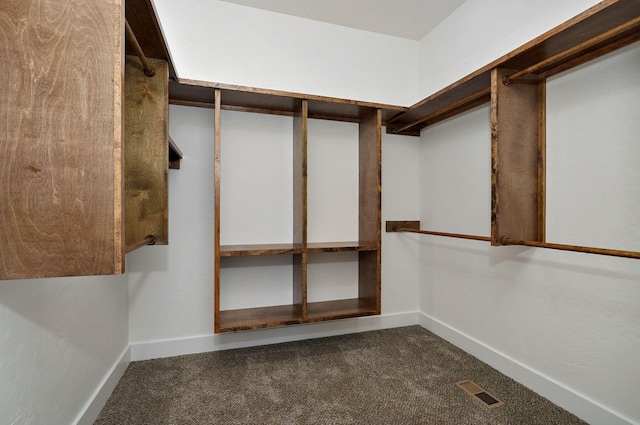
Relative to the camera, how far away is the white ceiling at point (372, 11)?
7.32ft

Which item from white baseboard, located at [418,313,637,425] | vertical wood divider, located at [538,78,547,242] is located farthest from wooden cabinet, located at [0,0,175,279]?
white baseboard, located at [418,313,637,425]

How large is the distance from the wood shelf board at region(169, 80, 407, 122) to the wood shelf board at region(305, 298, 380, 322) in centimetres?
145

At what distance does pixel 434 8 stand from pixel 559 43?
1.15 metres

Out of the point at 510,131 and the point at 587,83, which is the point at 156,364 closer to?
the point at 510,131

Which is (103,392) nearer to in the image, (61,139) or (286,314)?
(286,314)

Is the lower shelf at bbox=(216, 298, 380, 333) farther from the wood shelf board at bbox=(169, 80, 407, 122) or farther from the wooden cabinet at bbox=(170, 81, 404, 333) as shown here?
the wood shelf board at bbox=(169, 80, 407, 122)

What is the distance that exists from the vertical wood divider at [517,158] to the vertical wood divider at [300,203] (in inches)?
43.2

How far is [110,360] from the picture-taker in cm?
178

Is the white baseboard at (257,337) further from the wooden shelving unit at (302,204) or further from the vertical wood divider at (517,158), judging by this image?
the vertical wood divider at (517,158)

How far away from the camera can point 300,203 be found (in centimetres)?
216

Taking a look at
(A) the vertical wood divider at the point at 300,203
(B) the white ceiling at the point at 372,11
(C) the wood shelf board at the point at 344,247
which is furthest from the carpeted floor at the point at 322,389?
(B) the white ceiling at the point at 372,11

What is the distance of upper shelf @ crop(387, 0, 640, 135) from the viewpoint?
1.21 metres

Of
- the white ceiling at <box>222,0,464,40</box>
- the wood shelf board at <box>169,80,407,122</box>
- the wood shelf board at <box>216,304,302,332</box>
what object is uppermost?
the white ceiling at <box>222,0,464,40</box>

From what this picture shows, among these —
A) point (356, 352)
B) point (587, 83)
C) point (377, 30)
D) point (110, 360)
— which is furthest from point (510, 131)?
point (110, 360)
